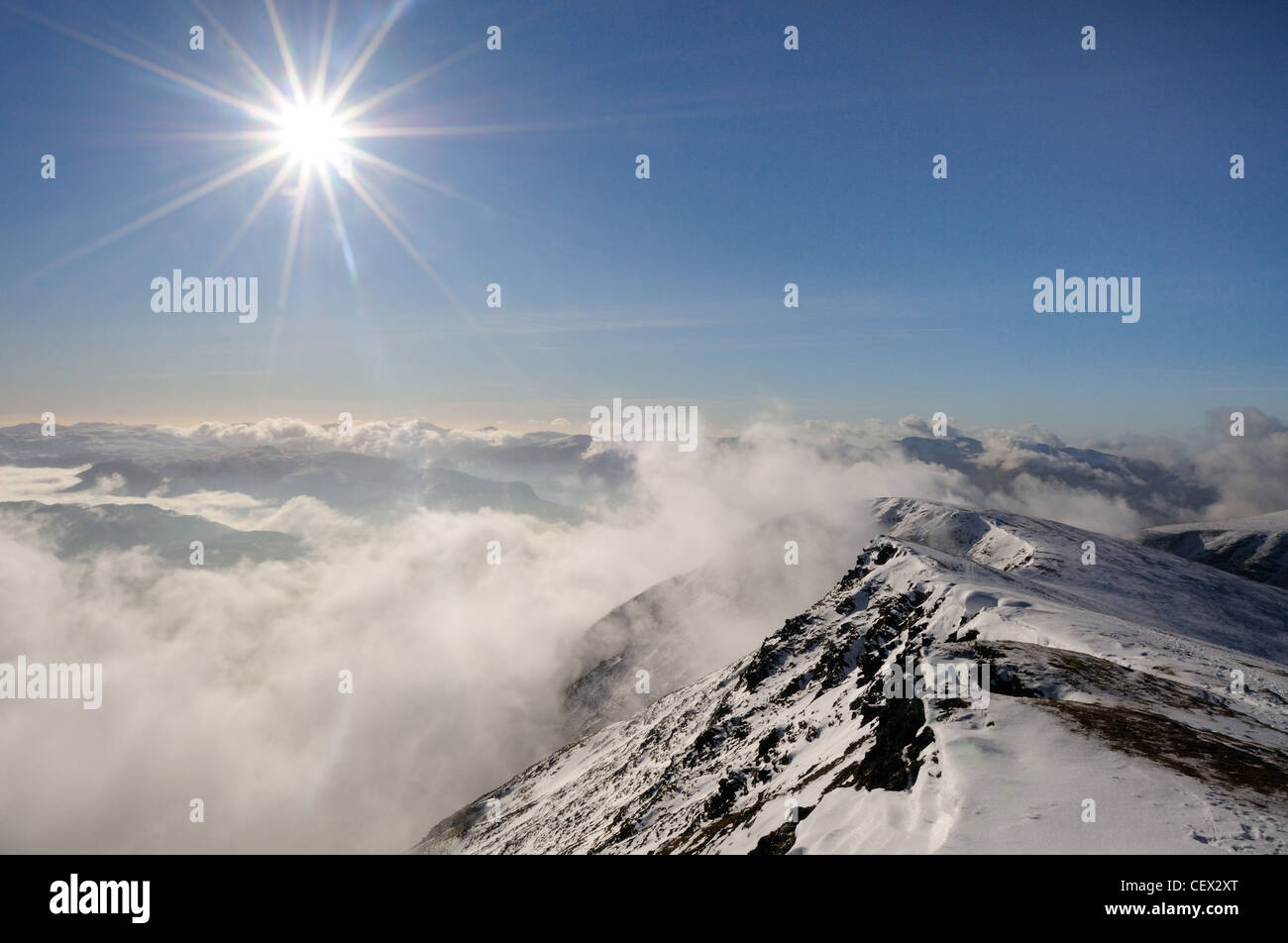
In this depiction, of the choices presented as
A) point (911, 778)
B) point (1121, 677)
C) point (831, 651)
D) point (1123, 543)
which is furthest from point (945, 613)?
point (1123, 543)
